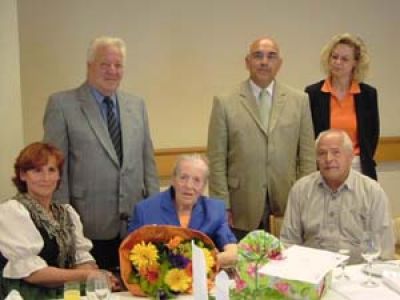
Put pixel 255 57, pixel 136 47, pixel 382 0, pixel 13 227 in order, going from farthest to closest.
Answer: pixel 382 0 → pixel 136 47 → pixel 255 57 → pixel 13 227

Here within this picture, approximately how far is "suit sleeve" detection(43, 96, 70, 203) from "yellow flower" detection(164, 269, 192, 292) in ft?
3.24

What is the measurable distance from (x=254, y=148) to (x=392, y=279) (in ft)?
3.77

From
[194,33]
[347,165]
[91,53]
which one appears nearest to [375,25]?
[194,33]

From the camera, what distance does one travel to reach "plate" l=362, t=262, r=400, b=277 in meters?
2.33

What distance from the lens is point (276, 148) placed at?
10.5ft

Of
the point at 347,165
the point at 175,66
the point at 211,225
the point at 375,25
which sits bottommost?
the point at 211,225

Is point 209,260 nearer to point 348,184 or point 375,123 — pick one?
point 348,184

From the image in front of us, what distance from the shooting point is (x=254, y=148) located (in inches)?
125

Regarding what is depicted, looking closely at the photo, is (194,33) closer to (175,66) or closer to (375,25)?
(175,66)

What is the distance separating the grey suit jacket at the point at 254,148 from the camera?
319 cm

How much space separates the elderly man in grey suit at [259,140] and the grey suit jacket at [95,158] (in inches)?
16.9

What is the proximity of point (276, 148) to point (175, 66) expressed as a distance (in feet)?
4.62

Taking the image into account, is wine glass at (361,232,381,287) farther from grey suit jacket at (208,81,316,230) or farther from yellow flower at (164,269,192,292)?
grey suit jacket at (208,81,316,230)

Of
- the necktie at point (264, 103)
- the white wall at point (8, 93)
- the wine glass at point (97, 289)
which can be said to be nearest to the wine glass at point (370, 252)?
the wine glass at point (97, 289)
